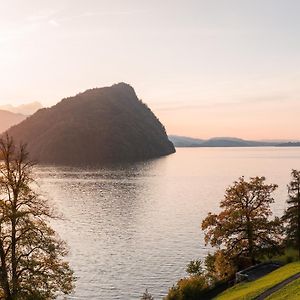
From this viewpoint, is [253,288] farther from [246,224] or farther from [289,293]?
[246,224]

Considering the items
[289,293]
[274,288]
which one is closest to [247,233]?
[274,288]

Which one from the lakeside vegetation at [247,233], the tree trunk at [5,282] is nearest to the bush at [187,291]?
the lakeside vegetation at [247,233]

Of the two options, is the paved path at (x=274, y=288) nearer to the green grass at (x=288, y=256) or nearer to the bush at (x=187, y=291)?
the bush at (x=187, y=291)

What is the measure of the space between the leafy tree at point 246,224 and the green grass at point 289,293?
2291 centimetres

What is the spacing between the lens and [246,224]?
6166 centimetres

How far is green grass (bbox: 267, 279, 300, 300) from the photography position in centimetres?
3503

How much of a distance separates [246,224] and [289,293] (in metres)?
25.5

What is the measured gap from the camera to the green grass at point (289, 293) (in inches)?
1379

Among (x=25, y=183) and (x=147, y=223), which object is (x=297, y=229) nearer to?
(x=25, y=183)

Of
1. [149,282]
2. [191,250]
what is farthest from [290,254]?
[191,250]

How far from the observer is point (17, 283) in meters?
33.3

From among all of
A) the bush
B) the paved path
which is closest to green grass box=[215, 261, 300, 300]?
the paved path

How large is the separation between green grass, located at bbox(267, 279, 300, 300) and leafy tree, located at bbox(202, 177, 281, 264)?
75.2 ft

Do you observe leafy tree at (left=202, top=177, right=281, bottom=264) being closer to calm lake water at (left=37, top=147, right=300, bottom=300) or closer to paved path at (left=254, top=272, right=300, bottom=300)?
calm lake water at (left=37, top=147, right=300, bottom=300)
